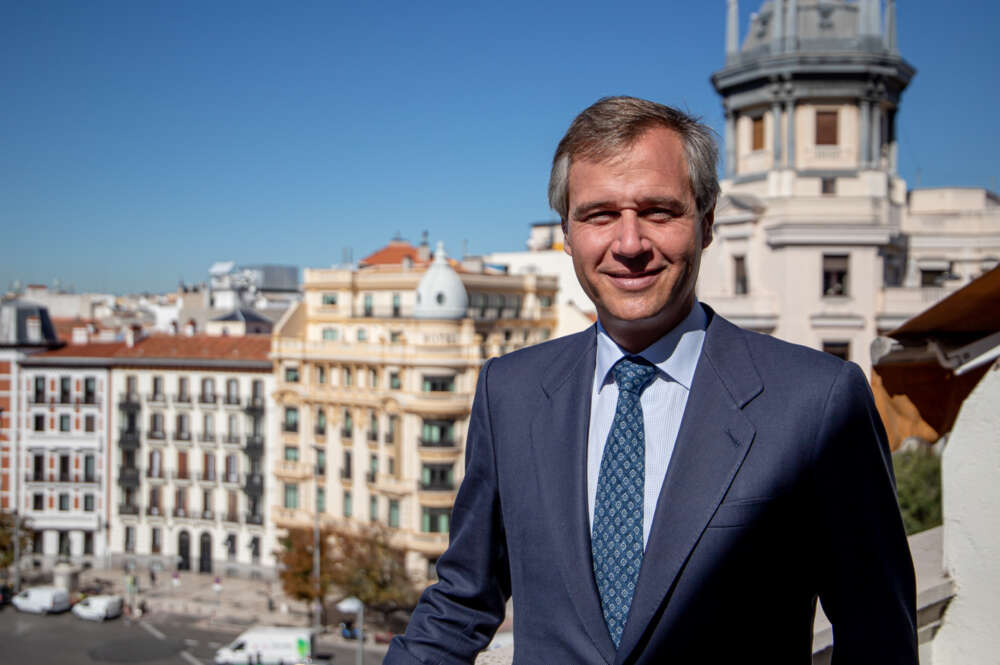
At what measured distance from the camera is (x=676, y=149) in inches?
117

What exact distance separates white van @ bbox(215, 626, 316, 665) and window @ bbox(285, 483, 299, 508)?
1095cm

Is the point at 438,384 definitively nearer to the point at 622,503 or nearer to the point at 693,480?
the point at 622,503

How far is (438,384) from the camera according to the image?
45.1 meters

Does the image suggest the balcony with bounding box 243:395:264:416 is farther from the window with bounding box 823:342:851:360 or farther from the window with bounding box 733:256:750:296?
the window with bounding box 823:342:851:360

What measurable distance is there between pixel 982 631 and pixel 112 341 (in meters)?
62.0

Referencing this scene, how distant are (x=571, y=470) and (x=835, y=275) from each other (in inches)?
1155

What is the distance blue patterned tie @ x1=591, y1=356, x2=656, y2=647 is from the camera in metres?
3.01

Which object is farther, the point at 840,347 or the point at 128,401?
the point at 128,401

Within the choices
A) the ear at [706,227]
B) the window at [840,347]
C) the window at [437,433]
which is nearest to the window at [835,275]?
the window at [840,347]

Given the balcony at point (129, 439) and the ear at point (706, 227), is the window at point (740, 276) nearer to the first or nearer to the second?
the ear at point (706, 227)

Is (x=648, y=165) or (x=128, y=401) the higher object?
(x=648, y=165)

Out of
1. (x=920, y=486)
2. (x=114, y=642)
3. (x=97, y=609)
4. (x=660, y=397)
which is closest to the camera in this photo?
(x=660, y=397)

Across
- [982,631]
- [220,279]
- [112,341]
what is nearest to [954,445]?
[982,631]

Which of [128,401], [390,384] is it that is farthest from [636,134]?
[128,401]
